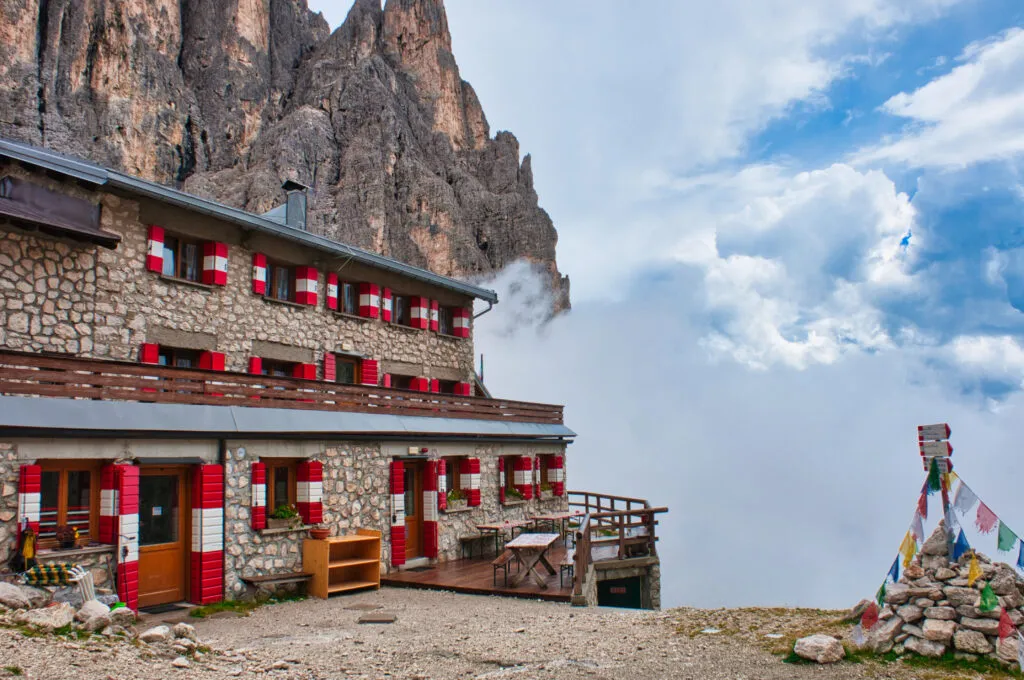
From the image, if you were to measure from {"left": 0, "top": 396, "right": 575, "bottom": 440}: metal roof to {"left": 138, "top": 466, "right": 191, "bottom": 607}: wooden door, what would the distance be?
0.94 m

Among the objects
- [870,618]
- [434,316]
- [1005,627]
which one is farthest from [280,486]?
[1005,627]

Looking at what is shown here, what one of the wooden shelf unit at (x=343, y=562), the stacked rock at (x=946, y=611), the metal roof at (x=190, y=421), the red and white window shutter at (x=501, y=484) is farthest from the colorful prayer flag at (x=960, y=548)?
the red and white window shutter at (x=501, y=484)

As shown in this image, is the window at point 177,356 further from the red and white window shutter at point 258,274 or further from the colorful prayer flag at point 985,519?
the colorful prayer flag at point 985,519

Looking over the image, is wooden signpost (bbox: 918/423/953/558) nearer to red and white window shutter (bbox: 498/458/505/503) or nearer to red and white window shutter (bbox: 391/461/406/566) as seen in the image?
red and white window shutter (bbox: 391/461/406/566)

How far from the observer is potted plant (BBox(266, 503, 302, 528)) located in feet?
49.9

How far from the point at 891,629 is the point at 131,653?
8.23 meters

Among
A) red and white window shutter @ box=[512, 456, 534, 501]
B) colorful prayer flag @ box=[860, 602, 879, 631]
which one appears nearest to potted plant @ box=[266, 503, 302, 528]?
red and white window shutter @ box=[512, 456, 534, 501]

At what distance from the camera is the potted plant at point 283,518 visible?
15211mm

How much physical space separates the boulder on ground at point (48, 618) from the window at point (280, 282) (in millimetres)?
11045

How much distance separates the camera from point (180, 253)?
17438 mm

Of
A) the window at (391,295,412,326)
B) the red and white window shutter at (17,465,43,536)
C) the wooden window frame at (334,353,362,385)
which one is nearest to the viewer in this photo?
the red and white window shutter at (17,465,43,536)

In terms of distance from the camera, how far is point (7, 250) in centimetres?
1384

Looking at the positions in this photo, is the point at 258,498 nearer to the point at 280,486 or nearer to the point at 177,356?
the point at 280,486

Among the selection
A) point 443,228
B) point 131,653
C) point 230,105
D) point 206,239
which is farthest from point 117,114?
point 131,653
